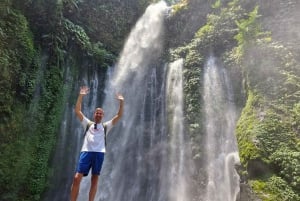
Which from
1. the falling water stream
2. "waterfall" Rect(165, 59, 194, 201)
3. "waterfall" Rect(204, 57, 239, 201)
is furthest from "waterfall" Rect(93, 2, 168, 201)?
"waterfall" Rect(204, 57, 239, 201)

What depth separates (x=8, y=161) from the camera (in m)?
11.2

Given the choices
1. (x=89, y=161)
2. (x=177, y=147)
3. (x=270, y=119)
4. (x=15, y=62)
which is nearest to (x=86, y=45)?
(x=15, y=62)

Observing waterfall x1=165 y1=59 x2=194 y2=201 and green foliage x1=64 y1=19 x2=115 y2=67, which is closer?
waterfall x1=165 y1=59 x2=194 y2=201

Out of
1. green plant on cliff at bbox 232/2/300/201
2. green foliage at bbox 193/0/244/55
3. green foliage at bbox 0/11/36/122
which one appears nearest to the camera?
green plant on cliff at bbox 232/2/300/201

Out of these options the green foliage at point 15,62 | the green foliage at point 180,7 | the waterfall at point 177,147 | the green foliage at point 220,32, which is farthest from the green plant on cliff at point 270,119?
the green foliage at point 15,62

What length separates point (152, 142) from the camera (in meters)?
14.4

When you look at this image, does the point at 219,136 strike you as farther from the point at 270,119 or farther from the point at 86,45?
the point at 86,45

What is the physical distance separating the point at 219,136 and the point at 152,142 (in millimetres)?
2860

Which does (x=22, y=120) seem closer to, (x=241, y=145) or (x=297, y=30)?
(x=241, y=145)

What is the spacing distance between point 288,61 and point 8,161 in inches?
382

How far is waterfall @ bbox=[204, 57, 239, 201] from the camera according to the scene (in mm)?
11898

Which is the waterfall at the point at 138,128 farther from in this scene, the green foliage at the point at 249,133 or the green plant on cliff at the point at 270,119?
the green plant on cliff at the point at 270,119

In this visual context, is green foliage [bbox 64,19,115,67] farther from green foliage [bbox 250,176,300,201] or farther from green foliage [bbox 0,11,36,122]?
green foliage [bbox 250,176,300,201]

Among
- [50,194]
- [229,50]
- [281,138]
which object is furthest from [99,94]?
[281,138]
